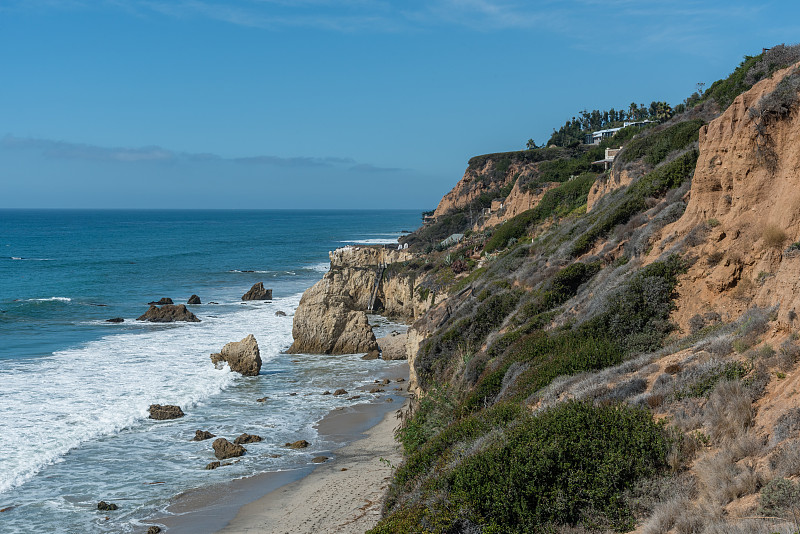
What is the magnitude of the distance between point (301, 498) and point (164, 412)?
28.7 feet

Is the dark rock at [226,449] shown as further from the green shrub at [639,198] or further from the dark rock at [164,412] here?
the green shrub at [639,198]

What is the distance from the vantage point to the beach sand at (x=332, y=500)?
13.4 metres

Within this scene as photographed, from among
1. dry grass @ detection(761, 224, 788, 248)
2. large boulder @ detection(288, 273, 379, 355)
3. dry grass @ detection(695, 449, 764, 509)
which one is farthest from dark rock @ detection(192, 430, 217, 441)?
dry grass @ detection(761, 224, 788, 248)

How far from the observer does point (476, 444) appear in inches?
352

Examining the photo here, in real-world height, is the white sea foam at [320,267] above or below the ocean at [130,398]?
above

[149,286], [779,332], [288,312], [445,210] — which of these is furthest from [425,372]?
[445,210]

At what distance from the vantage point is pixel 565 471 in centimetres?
731

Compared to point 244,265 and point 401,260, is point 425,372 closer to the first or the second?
point 401,260

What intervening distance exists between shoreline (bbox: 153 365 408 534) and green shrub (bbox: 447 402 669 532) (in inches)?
230

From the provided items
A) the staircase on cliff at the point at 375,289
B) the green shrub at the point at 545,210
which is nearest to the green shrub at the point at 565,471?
the green shrub at the point at 545,210

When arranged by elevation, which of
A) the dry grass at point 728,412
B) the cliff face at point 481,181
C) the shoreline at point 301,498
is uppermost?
the cliff face at point 481,181

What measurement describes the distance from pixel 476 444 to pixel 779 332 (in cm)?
427

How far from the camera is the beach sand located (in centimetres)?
1336

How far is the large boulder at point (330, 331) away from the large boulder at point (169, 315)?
12.3 meters
